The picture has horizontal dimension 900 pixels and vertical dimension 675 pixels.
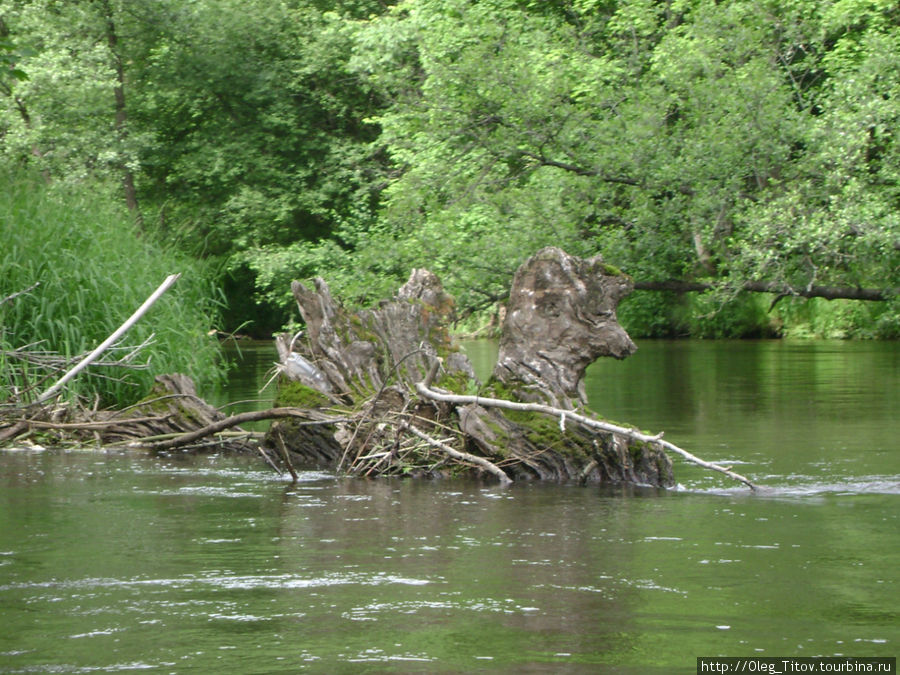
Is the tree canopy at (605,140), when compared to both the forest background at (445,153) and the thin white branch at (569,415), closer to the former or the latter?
the forest background at (445,153)

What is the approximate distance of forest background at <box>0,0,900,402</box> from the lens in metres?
16.2

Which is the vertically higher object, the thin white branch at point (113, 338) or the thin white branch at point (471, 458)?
the thin white branch at point (113, 338)

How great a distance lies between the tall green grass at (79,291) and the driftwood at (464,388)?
2.45 metres

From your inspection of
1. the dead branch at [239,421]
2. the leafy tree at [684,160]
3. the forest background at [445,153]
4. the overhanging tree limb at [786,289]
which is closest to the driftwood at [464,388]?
the dead branch at [239,421]

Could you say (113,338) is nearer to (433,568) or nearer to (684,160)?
(433,568)

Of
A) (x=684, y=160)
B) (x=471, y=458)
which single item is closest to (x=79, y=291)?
(x=471, y=458)

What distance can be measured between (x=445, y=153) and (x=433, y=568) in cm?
1880

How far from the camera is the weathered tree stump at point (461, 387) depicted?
10.4 meters

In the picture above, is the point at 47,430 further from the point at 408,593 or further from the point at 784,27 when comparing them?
the point at 784,27

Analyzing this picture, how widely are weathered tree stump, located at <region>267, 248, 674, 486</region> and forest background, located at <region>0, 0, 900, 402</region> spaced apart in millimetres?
3208

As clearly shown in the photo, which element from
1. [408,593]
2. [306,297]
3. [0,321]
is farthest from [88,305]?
[408,593]

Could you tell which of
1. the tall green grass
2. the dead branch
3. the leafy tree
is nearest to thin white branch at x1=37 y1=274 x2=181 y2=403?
the tall green grass

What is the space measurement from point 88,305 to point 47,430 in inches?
76.3

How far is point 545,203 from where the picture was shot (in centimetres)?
2178
